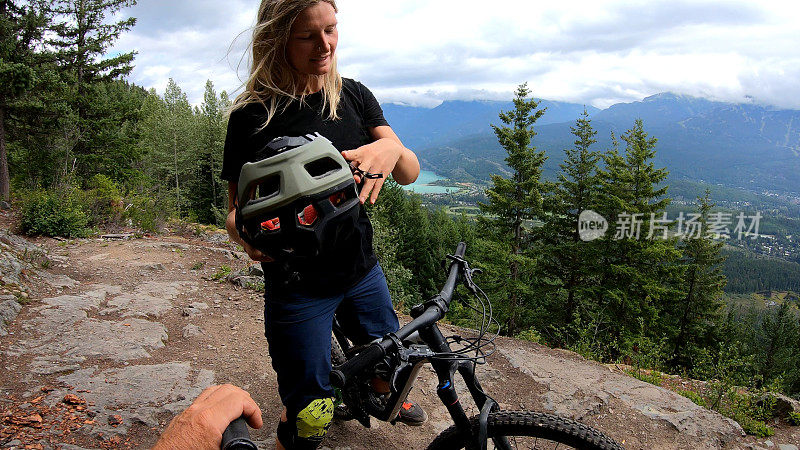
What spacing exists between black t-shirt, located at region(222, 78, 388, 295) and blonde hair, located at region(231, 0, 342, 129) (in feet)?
0.13

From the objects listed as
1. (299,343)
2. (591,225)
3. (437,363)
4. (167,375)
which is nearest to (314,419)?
(299,343)

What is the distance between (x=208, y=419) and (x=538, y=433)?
4.86ft

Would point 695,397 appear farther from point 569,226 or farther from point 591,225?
point 569,226

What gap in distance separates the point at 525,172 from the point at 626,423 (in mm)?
17258

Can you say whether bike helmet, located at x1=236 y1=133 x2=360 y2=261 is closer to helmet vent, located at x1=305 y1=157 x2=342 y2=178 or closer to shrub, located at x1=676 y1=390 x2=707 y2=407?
helmet vent, located at x1=305 y1=157 x2=342 y2=178

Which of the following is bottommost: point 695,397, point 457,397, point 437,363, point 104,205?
point 695,397

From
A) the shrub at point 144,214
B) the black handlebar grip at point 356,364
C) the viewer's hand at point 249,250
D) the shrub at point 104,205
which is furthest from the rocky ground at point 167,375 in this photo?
the shrub at point 144,214

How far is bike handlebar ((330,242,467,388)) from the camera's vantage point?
5.08ft

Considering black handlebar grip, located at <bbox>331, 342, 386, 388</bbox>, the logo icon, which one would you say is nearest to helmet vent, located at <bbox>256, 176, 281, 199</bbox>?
black handlebar grip, located at <bbox>331, 342, 386, 388</bbox>

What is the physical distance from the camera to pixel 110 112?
21.1m

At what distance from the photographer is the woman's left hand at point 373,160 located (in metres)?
1.86

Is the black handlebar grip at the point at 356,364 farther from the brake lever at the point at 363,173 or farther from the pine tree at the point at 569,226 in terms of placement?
the pine tree at the point at 569,226

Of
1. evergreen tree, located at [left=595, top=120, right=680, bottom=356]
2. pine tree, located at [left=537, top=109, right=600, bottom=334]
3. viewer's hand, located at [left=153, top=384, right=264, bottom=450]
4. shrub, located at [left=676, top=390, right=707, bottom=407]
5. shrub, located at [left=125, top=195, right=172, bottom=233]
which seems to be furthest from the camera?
pine tree, located at [left=537, top=109, right=600, bottom=334]

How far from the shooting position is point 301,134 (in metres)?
2.04
